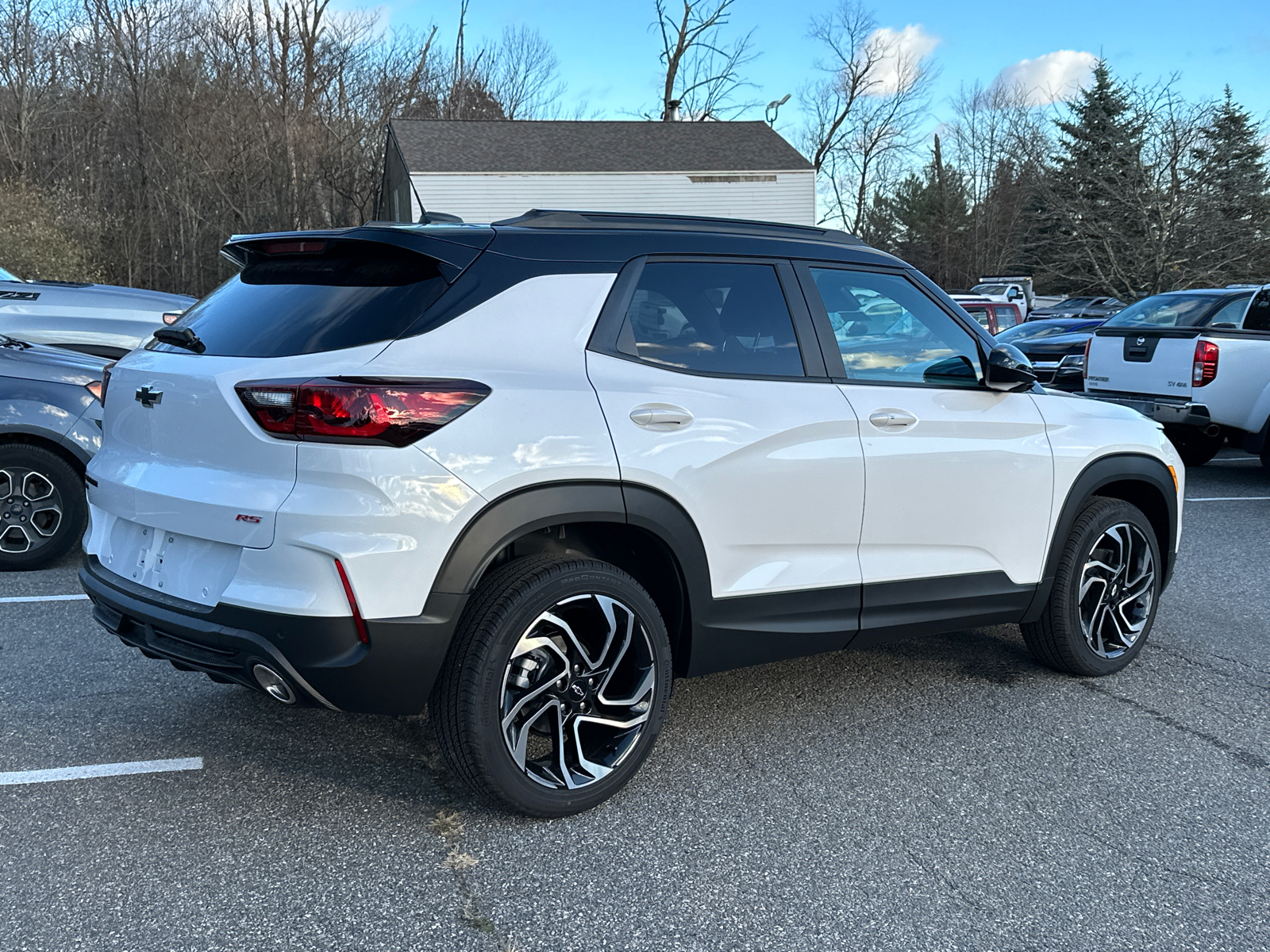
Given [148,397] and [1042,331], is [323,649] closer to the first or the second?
[148,397]

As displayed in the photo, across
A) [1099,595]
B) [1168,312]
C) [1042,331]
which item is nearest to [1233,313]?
[1168,312]

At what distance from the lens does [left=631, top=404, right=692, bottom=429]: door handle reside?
3.22 m

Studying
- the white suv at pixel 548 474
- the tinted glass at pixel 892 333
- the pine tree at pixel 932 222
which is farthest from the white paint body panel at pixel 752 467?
the pine tree at pixel 932 222

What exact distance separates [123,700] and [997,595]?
341 cm

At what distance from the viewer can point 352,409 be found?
9.21ft

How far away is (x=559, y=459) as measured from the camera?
306cm

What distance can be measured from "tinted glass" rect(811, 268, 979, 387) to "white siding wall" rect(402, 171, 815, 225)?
83.4 feet

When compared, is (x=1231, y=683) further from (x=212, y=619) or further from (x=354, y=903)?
(x=212, y=619)

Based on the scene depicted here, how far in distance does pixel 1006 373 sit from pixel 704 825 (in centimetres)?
205

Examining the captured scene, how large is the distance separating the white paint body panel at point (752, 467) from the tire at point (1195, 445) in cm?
841

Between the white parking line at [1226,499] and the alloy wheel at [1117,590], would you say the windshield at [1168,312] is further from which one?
the alloy wheel at [1117,590]

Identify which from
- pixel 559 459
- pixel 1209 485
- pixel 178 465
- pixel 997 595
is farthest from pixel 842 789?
pixel 1209 485

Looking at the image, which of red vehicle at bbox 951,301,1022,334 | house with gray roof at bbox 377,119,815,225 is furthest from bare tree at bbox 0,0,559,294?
red vehicle at bbox 951,301,1022,334

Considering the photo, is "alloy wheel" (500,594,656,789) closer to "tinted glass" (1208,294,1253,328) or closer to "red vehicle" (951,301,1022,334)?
"tinted glass" (1208,294,1253,328)
